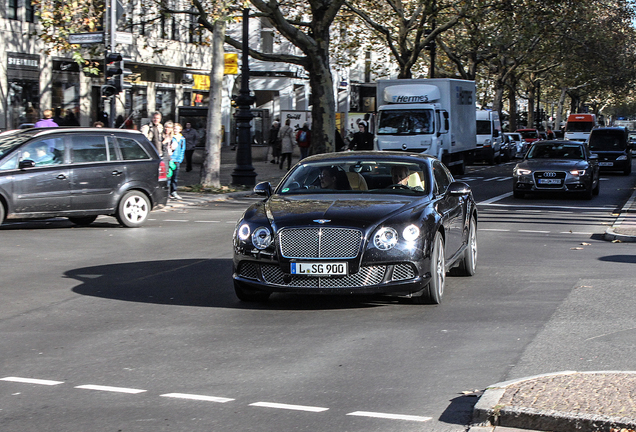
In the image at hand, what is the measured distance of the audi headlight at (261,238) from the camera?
8047 millimetres

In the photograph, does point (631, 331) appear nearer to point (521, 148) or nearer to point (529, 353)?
point (529, 353)

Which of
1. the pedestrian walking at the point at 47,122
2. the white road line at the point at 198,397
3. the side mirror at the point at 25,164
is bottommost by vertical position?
the white road line at the point at 198,397

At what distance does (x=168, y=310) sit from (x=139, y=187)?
8.21m

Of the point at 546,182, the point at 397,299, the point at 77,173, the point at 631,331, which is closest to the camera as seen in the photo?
the point at 631,331

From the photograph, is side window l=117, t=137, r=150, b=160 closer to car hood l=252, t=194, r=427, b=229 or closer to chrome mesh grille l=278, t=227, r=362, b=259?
car hood l=252, t=194, r=427, b=229

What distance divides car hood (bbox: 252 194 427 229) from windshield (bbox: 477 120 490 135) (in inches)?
1465

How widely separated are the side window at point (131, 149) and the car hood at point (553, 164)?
10.5 meters

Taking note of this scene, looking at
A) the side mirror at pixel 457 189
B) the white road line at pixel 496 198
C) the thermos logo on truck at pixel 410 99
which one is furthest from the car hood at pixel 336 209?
the thermos logo on truck at pixel 410 99

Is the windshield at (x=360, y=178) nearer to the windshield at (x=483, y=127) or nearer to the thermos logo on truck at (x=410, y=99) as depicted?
the thermos logo on truck at (x=410, y=99)

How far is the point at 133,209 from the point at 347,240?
8916 millimetres

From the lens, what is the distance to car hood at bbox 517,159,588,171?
2270 centimetres

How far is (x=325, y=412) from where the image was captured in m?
5.07

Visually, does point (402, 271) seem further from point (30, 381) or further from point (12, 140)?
point (12, 140)

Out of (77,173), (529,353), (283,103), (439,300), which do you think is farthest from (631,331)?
(283,103)
